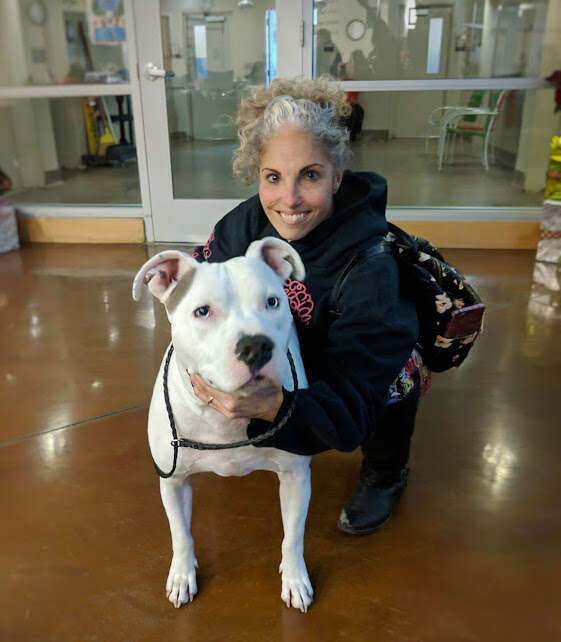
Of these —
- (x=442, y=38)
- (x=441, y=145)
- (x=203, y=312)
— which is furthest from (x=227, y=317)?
(x=441, y=145)

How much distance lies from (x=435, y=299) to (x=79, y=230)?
384cm

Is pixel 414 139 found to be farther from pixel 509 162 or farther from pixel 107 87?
pixel 107 87

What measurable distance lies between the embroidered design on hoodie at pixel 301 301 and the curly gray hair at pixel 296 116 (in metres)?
0.36

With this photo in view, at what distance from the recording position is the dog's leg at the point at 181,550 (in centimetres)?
145

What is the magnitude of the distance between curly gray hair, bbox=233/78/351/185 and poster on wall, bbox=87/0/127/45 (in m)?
3.19

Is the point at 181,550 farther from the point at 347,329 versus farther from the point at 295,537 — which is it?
the point at 347,329

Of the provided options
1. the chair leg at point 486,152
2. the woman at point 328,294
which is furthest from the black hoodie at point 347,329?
the chair leg at point 486,152

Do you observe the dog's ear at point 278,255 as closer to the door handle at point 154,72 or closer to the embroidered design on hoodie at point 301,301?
the embroidered design on hoodie at point 301,301

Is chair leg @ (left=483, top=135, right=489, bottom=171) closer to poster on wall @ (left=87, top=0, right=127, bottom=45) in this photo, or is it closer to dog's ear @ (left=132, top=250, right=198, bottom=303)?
poster on wall @ (left=87, top=0, right=127, bottom=45)

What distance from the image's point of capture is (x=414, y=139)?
4.64m

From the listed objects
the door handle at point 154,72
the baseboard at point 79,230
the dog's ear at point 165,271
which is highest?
the door handle at point 154,72

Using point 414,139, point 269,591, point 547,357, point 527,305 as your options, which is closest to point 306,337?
point 269,591

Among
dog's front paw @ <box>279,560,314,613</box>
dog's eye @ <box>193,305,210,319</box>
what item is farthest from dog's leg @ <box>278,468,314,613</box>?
dog's eye @ <box>193,305,210,319</box>

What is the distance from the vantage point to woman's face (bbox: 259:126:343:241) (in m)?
1.54
